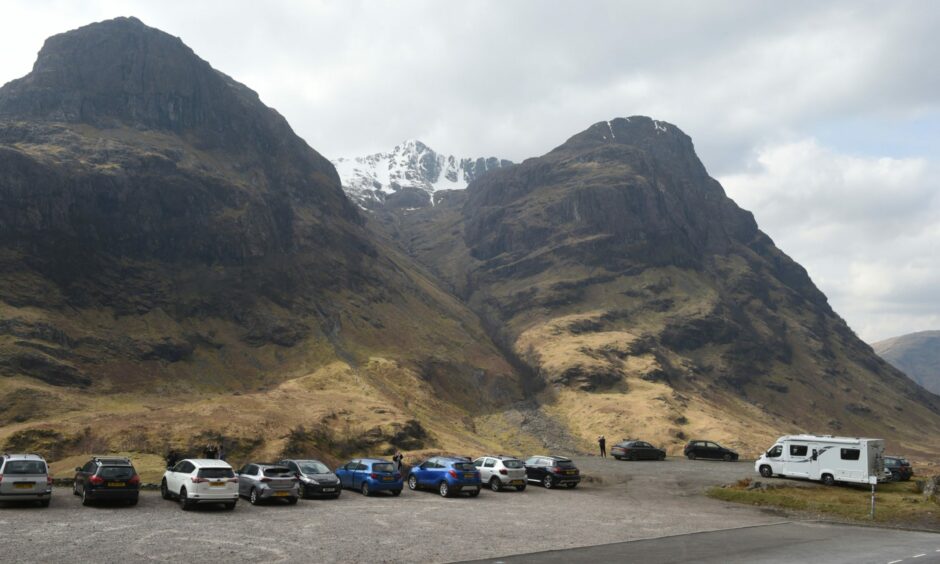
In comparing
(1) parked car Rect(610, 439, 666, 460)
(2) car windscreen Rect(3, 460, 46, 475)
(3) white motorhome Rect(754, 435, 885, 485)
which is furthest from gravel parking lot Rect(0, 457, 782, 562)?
(1) parked car Rect(610, 439, 666, 460)

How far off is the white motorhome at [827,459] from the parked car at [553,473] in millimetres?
12840

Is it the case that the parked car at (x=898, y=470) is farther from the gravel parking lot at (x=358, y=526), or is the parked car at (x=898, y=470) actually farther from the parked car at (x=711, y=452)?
the parked car at (x=711, y=452)

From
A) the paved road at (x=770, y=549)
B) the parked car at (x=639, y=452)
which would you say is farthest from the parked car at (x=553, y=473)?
the parked car at (x=639, y=452)

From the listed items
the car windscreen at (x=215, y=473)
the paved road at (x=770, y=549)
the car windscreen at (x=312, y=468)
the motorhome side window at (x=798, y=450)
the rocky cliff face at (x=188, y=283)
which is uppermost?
the rocky cliff face at (x=188, y=283)

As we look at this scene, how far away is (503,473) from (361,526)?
1461 centimetres

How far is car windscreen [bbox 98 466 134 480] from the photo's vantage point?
84.7ft

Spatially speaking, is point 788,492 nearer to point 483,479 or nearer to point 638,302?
point 483,479

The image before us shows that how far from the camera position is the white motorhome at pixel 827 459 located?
37688 mm

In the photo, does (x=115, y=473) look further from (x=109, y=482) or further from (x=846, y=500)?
(x=846, y=500)

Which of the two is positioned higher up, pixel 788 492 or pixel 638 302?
pixel 638 302

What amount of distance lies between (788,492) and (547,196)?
6517 inches

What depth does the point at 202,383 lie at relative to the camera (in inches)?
3497

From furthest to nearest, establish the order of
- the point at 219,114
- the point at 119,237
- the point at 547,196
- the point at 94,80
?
the point at 547,196 → the point at 219,114 → the point at 94,80 → the point at 119,237

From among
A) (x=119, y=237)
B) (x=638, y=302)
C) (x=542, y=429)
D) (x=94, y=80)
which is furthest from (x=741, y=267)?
(x=94, y=80)
